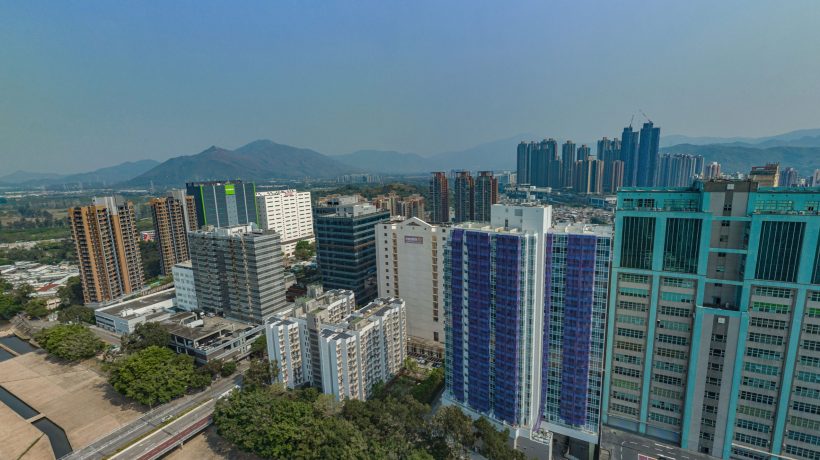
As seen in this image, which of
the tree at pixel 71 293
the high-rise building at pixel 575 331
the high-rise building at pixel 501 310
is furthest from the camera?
the tree at pixel 71 293

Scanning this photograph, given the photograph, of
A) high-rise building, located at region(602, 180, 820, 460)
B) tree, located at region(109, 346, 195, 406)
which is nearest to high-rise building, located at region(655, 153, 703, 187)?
high-rise building, located at region(602, 180, 820, 460)

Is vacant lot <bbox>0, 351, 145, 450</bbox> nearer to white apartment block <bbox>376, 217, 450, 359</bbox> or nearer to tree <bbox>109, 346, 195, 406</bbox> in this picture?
tree <bbox>109, 346, 195, 406</bbox>

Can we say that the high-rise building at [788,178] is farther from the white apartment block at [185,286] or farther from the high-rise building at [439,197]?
the white apartment block at [185,286]

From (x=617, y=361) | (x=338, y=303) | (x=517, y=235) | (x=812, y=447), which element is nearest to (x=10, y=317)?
(x=338, y=303)

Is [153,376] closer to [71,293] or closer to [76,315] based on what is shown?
[76,315]

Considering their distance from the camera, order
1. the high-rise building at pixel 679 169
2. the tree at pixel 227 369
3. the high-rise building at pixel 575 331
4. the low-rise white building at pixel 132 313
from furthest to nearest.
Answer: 1. the high-rise building at pixel 679 169
2. the low-rise white building at pixel 132 313
3. the tree at pixel 227 369
4. the high-rise building at pixel 575 331

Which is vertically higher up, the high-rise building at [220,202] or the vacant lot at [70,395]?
the high-rise building at [220,202]

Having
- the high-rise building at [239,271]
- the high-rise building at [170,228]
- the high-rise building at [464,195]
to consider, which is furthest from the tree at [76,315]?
the high-rise building at [464,195]
